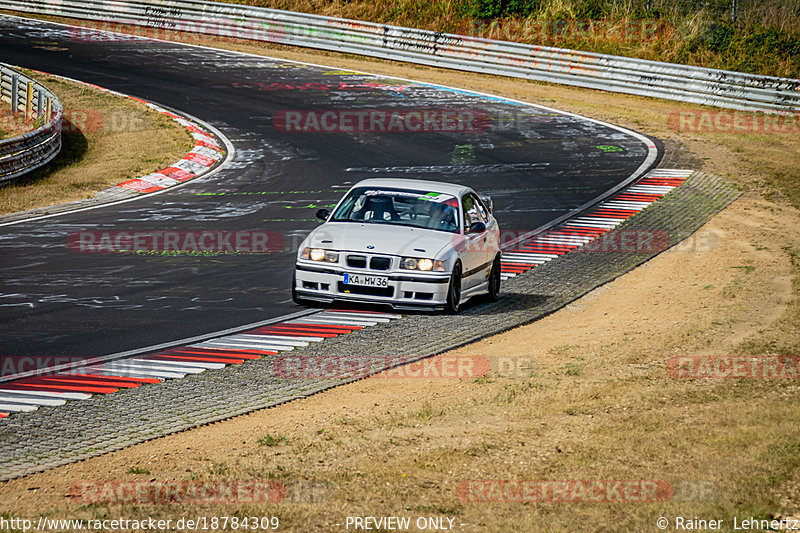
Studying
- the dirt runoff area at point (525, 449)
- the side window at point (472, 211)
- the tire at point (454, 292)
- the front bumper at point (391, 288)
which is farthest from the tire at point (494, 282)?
the front bumper at point (391, 288)

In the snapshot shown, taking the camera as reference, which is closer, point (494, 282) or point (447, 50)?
point (494, 282)

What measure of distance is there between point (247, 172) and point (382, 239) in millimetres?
11901

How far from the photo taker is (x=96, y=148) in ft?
85.8

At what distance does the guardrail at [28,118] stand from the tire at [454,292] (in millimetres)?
12920

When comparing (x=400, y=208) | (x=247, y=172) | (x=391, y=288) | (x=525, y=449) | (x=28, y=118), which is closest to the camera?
(x=525, y=449)

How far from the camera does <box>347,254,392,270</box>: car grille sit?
1179cm

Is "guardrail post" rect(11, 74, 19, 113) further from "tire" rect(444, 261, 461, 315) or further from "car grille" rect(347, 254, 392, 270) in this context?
"tire" rect(444, 261, 461, 315)

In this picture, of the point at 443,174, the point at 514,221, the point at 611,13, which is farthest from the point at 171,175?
the point at 611,13

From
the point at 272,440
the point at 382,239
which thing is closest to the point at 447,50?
the point at 382,239

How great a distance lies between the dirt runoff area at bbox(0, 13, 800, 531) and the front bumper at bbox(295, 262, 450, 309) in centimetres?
92

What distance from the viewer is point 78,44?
4034cm

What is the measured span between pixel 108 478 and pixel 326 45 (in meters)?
34.3

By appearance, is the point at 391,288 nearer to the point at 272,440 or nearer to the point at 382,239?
the point at 382,239

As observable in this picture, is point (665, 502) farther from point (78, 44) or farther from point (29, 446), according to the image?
point (78, 44)
